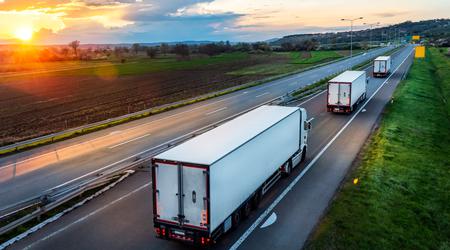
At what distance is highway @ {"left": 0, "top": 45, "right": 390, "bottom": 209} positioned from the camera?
67.1 ft

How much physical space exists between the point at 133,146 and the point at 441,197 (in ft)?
60.2

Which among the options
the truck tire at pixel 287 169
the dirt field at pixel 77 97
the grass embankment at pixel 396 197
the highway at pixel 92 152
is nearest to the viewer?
the grass embankment at pixel 396 197

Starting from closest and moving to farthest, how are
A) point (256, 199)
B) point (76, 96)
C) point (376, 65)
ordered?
point (256, 199) < point (76, 96) < point (376, 65)

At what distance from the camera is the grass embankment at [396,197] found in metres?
14.0

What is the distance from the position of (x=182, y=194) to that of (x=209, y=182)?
1036 millimetres

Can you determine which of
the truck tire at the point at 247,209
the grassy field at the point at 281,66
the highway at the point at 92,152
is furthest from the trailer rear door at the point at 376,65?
the truck tire at the point at 247,209

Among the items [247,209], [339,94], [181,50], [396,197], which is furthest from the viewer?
[181,50]

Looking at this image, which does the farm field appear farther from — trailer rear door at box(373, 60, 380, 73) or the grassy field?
trailer rear door at box(373, 60, 380, 73)

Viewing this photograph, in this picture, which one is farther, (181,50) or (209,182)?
(181,50)

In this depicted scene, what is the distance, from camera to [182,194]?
1230cm

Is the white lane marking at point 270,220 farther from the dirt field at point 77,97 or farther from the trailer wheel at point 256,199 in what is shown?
the dirt field at point 77,97

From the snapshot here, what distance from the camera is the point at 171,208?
12.6m

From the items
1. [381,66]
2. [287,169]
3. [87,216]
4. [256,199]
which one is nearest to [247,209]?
[256,199]

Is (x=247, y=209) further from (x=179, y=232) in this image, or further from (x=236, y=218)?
(x=179, y=232)
